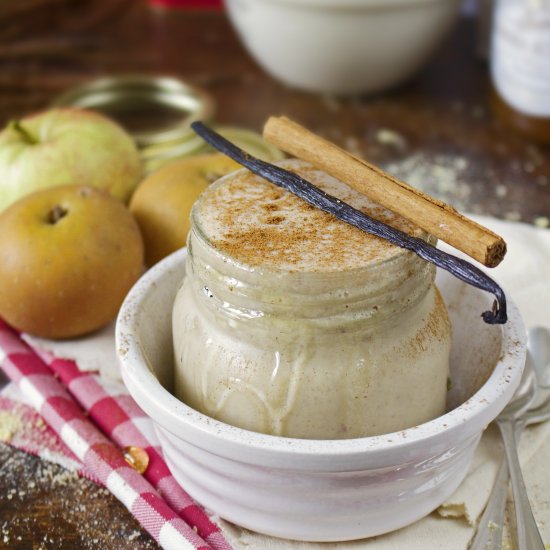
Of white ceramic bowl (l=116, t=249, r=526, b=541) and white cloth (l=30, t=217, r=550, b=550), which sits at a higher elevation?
white ceramic bowl (l=116, t=249, r=526, b=541)

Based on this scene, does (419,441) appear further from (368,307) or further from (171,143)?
(171,143)

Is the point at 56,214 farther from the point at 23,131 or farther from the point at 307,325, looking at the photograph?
the point at 307,325

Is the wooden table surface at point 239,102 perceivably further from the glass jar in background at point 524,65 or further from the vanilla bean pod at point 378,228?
the vanilla bean pod at point 378,228

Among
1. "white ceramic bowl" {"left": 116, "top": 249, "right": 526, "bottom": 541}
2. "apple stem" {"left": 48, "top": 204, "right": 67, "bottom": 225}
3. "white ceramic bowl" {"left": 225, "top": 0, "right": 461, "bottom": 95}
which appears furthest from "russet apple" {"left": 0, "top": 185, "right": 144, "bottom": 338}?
"white ceramic bowl" {"left": 225, "top": 0, "right": 461, "bottom": 95}

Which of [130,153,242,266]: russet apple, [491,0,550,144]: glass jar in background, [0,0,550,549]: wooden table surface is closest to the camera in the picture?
[0,0,550,549]: wooden table surface

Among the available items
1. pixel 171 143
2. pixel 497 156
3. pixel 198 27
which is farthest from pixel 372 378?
pixel 198 27

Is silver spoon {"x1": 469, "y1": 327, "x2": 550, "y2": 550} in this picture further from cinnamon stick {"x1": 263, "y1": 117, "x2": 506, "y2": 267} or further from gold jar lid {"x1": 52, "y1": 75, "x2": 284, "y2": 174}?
gold jar lid {"x1": 52, "y1": 75, "x2": 284, "y2": 174}
